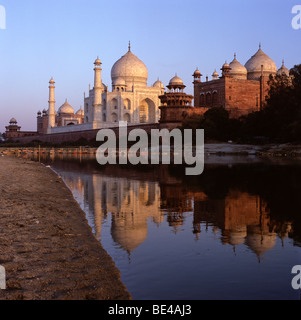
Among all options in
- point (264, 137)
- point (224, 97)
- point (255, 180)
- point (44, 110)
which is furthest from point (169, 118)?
point (44, 110)

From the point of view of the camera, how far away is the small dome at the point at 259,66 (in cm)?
4838

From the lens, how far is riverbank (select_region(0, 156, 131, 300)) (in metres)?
3.71

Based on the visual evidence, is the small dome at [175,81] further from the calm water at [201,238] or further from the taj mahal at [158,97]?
the calm water at [201,238]

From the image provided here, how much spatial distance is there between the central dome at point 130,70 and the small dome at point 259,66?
48.7ft

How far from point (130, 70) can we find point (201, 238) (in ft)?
170

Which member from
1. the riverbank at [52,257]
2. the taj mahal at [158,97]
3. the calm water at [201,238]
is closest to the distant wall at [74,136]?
the taj mahal at [158,97]

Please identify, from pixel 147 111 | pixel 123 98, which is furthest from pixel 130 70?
pixel 147 111

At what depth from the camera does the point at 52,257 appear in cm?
459

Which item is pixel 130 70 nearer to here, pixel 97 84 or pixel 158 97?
pixel 97 84

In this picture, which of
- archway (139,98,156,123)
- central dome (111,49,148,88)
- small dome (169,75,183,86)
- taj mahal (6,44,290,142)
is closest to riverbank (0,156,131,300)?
taj mahal (6,44,290,142)

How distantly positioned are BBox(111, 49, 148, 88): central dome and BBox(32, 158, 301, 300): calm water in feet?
151

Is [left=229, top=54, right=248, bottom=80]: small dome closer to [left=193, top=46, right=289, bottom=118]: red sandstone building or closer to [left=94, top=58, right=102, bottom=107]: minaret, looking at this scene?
[left=193, top=46, right=289, bottom=118]: red sandstone building
